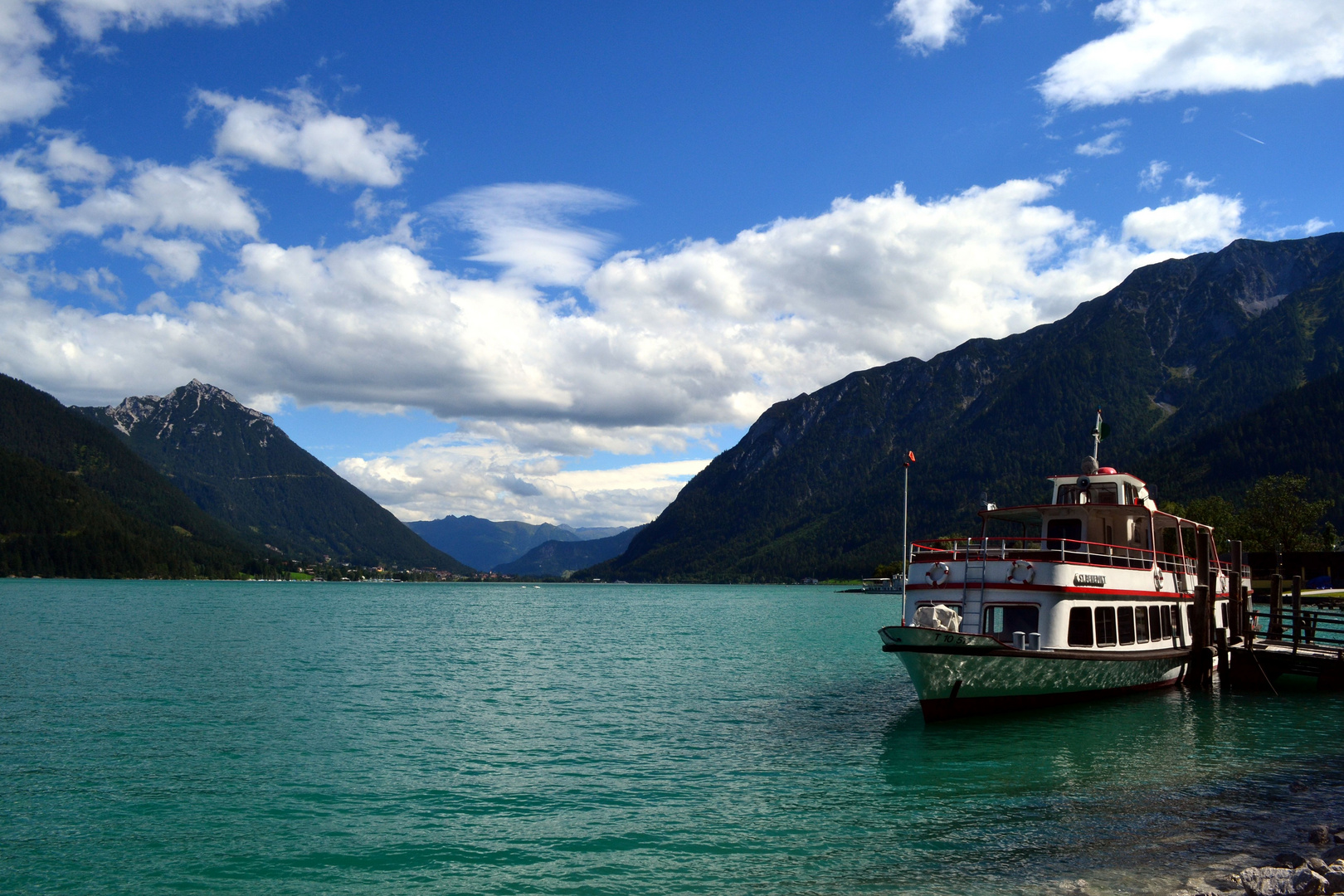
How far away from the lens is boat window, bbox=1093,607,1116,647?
34.6 m

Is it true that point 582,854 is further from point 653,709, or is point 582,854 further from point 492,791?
point 653,709

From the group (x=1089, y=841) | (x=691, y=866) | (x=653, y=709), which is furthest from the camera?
(x=653, y=709)

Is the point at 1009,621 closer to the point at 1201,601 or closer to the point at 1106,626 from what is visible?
the point at 1106,626

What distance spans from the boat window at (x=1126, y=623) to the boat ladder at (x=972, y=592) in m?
Answer: 7.16

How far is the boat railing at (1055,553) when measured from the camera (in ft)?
110

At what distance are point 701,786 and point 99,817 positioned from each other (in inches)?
586

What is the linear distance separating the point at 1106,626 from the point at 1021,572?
576 cm

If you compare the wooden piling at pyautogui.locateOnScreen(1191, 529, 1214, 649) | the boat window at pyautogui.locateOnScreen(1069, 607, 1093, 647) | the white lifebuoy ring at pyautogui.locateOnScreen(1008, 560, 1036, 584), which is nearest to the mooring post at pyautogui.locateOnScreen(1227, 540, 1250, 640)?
the wooden piling at pyautogui.locateOnScreen(1191, 529, 1214, 649)

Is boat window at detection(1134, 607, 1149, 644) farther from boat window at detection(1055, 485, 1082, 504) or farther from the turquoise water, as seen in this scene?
boat window at detection(1055, 485, 1082, 504)

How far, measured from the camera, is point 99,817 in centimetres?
2086

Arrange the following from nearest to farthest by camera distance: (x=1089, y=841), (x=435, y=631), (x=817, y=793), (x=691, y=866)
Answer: (x=691, y=866) → (x=1089, y=841) → (x=817, y=793) → (x=435, y=631)

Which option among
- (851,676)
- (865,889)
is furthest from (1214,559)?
(865,889)

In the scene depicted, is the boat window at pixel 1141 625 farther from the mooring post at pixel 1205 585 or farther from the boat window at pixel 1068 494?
the mooring post at pixel 1205 585

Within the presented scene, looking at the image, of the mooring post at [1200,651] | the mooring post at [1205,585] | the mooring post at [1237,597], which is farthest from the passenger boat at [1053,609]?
the mooring post at [1237,597]
